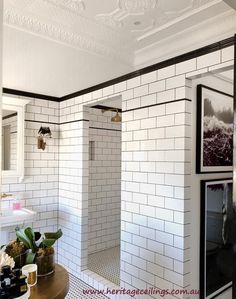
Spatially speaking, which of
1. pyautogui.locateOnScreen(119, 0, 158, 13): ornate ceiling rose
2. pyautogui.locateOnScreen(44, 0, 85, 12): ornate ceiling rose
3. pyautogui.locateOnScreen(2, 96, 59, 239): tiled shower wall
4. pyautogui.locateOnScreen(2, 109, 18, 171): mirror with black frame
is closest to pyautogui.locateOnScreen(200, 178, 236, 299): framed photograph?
pyautogui.locateOnScreen(119, 0, 158, 13): ornate ceiling rose

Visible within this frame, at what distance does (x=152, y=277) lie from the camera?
198 centimetres

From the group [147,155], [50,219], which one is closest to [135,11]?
[147,155]

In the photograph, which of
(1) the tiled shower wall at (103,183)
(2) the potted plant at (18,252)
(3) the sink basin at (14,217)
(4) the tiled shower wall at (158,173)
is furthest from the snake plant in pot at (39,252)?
(1) the tiled shower wall at (103,183)

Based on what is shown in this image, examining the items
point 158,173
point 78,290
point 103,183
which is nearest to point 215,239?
point 158,173

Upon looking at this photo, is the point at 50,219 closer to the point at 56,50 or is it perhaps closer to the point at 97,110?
the point at 97,110

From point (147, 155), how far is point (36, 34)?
1202 mm

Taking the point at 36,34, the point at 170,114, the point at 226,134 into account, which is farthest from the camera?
the point at 226,134

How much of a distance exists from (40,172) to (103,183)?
3.21 feet

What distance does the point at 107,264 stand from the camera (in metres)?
3.11

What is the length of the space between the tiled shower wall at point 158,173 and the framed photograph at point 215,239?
21 centimetres

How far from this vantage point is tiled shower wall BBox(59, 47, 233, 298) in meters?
1.80

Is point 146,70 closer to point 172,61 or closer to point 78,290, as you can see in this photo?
point 172,61

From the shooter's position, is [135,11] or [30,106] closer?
[135,11]

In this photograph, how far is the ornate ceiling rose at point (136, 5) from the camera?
1293 mm
